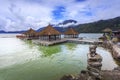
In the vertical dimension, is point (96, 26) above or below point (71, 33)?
above

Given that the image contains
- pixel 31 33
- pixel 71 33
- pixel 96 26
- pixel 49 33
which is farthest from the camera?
pixel 96 26

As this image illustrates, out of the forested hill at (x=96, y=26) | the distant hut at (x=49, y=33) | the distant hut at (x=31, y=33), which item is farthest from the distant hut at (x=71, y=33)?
the forested hill at (x=96, y=26)

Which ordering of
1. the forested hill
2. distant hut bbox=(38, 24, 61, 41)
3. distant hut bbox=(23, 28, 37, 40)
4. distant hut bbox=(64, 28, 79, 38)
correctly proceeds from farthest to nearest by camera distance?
the forested hill
distant hut bbox=(23, 28, 37, 40)
distant hut bbox=(64, 28, 79, 38)
distant hut bbox=(38, 24, 61, 41)

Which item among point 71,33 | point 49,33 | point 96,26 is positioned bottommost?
point 71,33

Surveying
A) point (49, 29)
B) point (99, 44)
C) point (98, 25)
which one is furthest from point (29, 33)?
point (98, 25)

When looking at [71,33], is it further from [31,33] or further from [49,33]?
[31,33]

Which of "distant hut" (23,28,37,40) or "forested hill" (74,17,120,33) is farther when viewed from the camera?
"forested hill" (74,17,120,33)

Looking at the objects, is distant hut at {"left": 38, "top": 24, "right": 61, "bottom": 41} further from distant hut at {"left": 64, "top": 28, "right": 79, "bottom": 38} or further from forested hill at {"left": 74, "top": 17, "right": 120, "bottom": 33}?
forested hill at {"left": 74, "top": 17, "right": 120, "bottom": 33}

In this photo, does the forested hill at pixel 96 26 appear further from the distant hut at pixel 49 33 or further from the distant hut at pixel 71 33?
the distant hut at pixel 49 33

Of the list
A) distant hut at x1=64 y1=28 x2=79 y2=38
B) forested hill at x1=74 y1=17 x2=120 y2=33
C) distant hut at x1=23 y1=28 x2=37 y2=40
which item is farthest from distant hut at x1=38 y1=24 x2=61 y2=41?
forested hill at x1=74 y1=17 x2=120 y2=33

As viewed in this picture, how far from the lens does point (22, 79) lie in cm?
883

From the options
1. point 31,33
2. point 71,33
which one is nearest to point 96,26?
point 31,33

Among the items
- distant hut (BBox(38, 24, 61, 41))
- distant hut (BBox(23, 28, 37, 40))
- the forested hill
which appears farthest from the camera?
the forested hill

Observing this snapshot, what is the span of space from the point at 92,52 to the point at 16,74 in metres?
6.03
